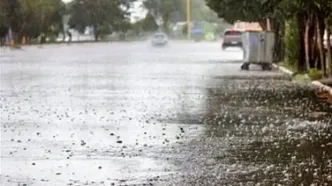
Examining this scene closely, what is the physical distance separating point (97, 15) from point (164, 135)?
102184 mm

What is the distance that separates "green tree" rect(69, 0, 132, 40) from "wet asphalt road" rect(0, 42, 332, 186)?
88.7 meters

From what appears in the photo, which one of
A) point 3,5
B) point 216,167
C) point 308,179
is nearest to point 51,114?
point 216,167

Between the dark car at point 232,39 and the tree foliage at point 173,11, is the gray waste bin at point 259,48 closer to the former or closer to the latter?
the dark car at point 232,39

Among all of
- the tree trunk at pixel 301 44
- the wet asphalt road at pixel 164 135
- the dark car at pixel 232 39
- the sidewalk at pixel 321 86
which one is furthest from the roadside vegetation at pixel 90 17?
the wet asphalt road at pixel 164 135

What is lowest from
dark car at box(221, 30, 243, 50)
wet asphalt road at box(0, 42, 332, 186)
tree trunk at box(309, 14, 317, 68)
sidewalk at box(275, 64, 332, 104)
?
dark car at box(221, 30, 243, 50)

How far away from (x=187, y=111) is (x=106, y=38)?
345 ft

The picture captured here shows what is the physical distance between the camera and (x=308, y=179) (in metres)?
10.5

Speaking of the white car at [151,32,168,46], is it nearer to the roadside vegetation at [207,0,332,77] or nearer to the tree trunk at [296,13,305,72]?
the roadside vegetation at [207,0,332,77]

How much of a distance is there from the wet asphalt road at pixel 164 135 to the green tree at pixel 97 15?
88.7 m

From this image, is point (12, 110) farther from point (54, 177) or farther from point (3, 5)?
point (3, 5)

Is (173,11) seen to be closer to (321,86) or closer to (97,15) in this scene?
(97,15)

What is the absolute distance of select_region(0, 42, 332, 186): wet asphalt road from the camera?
35.9 ft

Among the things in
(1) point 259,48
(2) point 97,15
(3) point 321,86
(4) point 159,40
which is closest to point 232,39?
(4) point 159,40

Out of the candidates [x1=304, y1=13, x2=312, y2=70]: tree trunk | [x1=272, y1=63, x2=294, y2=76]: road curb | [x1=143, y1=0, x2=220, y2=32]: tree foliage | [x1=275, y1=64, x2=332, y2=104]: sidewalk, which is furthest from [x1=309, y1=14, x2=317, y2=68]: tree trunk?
[x1=143, y1=0, x2=220, y2=32]: tree foliage
